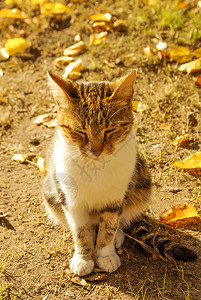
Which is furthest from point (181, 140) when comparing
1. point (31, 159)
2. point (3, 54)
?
point (3, 54)

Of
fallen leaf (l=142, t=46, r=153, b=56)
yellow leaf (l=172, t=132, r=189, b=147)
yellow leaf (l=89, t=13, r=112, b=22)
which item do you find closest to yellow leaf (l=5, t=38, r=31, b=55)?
yellow leaf (l=89, t=13, r=112, b=22)

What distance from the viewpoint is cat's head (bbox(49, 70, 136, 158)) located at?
79.0 inches

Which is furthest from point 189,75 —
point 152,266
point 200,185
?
point 152,266

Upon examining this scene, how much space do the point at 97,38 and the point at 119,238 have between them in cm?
262

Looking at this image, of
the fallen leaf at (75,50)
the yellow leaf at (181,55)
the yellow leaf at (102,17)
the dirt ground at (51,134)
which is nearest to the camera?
the dirt ground at (51,134)

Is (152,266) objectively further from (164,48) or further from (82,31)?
(82,31)

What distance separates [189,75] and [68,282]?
248cm

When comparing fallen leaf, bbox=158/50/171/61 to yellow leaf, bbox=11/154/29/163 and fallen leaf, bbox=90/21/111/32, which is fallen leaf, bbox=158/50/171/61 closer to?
fallen leaf, bbox=90/21/111/32

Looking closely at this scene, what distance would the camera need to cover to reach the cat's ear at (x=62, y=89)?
1.94 m

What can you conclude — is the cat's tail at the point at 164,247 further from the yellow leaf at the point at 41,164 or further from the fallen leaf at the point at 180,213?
the yellow leaf at the point at 41,164

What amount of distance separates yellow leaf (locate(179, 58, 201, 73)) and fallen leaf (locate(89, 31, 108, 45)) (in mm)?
1050

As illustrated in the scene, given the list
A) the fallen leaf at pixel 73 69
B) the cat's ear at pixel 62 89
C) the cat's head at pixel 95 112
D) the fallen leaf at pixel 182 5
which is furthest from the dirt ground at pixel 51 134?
the cat's ear at pixel 62 89

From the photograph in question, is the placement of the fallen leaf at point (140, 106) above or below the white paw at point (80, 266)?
above

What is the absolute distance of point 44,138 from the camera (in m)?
3.39
